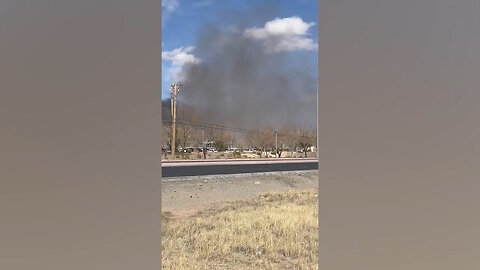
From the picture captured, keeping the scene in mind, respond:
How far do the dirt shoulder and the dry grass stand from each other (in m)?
0.63

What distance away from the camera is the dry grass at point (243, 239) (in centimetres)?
287

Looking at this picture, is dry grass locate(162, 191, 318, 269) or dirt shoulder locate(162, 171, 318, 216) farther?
dirt shoulder locate(162, 171, 318, 216)

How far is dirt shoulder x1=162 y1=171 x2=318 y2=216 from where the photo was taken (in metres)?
5.21

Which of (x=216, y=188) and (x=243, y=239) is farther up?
(x=216, y=188)

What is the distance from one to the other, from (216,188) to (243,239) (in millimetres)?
3382

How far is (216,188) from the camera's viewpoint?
674 centimetres

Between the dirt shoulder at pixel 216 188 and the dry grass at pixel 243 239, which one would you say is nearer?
the dry grass at pixel 243 239

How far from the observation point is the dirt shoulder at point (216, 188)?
17.1 feet

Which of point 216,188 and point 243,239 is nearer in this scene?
point 243,239

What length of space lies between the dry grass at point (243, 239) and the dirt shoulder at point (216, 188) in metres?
0.63

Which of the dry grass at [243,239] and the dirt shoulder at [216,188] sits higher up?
the dirt shoulder at [216,188]
